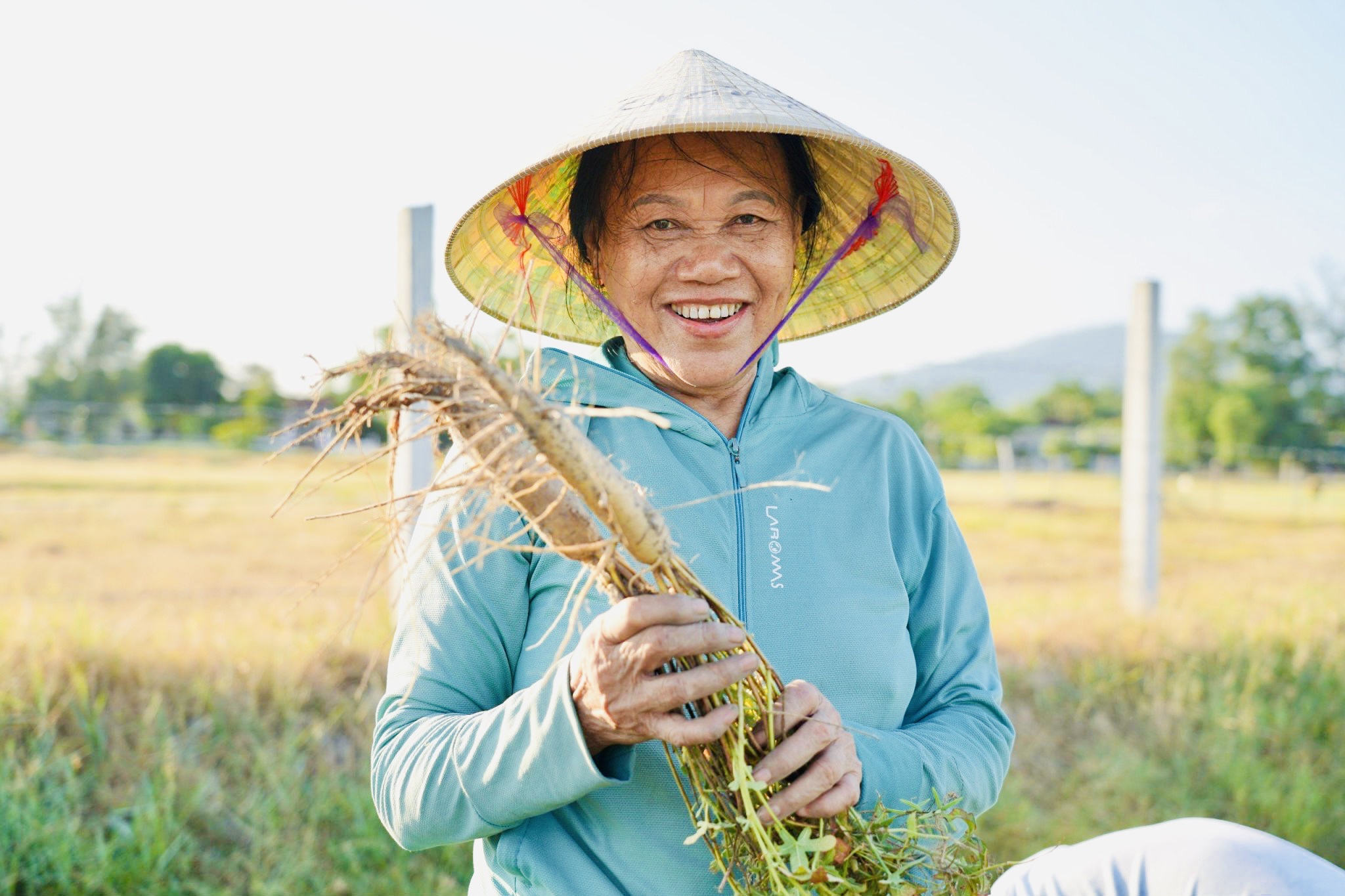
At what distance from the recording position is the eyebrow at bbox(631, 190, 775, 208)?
5.56ft

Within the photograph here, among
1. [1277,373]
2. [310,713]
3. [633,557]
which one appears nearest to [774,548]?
[633,557]

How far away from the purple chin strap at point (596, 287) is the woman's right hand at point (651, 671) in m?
0.69

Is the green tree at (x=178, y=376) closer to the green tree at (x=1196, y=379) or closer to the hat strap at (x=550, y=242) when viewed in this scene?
the hat strap at (x=550, y=242)

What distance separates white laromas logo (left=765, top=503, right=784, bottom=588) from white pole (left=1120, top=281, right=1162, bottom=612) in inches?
199

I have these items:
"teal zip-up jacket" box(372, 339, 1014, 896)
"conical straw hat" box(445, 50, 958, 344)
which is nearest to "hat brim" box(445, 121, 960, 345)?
"conical straw hat" box(445, 50, 958, 344)

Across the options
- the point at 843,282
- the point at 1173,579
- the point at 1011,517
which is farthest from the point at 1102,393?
the point at 843,282

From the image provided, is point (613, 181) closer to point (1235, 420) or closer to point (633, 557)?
point (633, 557)

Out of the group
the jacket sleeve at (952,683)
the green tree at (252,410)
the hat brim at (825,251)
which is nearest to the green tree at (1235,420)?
the green tree at (252,410)

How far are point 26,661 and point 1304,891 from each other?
14.3ft

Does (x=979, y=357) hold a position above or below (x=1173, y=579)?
above

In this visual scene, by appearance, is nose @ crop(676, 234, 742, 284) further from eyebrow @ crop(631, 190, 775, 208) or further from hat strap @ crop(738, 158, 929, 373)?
hat strap @ crop(738, 158, 929, 373)

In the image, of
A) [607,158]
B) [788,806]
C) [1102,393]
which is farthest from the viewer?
[1102,393]

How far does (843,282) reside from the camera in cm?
236

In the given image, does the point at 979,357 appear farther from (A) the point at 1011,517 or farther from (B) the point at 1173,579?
(B) the point at 1173,579
